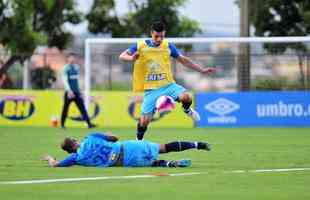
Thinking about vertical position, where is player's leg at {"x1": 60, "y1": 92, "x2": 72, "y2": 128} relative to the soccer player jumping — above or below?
below

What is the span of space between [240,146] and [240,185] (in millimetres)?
7637

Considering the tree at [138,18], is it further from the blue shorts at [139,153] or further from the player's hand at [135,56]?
the blue shorts at [139,153]

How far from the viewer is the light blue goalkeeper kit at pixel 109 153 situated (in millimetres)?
13391

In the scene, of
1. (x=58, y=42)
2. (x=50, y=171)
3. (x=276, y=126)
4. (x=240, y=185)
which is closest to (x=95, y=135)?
(x=50, y=171)

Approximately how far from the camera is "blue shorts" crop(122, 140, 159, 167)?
13.5 meters

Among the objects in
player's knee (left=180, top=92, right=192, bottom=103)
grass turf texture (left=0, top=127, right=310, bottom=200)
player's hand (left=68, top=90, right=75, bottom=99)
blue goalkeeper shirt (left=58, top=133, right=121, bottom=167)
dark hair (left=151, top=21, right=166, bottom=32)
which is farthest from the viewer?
player's hand (left=68, top=90, right=75, bottom=99)

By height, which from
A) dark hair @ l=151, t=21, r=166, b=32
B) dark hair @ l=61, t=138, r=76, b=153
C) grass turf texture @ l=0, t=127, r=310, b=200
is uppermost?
dark hair @ l=151, t=21, r=166, b=32

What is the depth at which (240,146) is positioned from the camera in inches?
745

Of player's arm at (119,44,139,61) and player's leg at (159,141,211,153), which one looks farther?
player's arm at (119,44,139,61)

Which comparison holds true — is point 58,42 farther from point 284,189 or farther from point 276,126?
point 284,189

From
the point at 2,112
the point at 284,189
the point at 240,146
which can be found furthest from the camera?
the point at 2,112

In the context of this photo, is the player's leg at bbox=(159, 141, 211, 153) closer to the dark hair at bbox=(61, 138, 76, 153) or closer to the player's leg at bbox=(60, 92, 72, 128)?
the dark hair at bbox=(61, 138, 76, 153)

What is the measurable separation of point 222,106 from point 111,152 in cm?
1558

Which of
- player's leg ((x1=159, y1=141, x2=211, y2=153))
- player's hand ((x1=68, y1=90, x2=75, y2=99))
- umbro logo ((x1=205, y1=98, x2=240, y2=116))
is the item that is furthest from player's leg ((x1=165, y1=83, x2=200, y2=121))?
umbro logo ((x1=205, y1=98, x2=240, y2=116))
